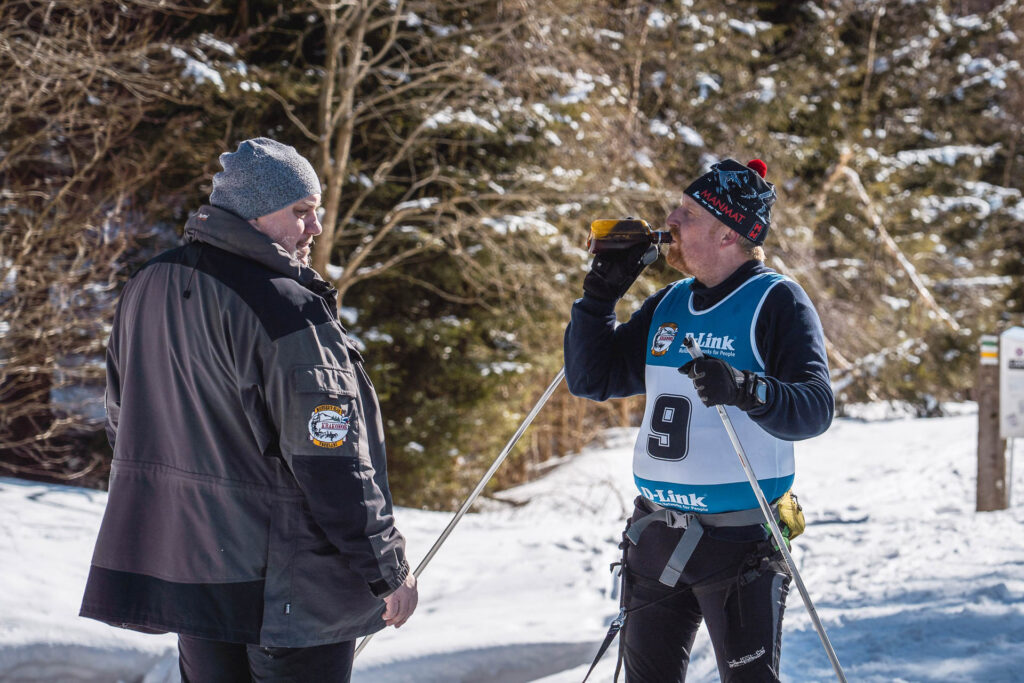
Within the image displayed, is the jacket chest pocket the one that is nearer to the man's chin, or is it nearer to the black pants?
the black pants

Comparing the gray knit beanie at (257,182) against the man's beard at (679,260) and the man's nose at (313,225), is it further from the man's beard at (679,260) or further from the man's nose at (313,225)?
the man's beard at (679,260)

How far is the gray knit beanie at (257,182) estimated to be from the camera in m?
1.91

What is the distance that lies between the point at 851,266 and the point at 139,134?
1264 cm

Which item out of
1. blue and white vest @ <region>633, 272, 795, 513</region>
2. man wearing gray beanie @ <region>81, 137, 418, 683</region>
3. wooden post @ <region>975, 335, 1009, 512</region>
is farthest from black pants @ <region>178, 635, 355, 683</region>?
wooden post @ <region>975, 335, 1009, 512</region>

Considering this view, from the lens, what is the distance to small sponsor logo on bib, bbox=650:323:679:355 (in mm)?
2369

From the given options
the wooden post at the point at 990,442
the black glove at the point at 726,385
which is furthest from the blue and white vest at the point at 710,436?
the wooden post at the point at 990,442

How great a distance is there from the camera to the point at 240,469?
1815mm

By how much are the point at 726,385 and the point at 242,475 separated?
1.13 metres

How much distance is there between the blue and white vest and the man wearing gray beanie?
806 millimetres

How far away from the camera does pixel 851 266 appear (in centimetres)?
1556

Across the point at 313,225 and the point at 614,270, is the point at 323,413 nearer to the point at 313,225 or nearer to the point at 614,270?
the point at 313,225

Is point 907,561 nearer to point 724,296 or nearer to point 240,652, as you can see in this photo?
point 724,296

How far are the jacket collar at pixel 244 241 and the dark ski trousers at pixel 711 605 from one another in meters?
1.22

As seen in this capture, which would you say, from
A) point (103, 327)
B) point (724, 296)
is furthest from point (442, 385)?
point (724, 296)
